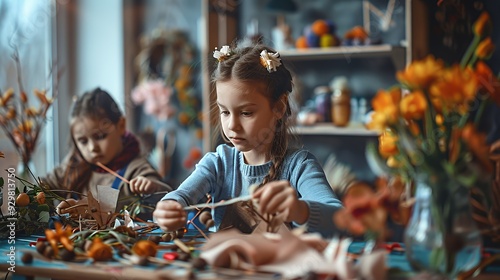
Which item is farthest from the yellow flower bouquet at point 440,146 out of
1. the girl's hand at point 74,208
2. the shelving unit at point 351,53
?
the shelving unit at point 351,53

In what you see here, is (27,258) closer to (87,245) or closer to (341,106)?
(87,245)

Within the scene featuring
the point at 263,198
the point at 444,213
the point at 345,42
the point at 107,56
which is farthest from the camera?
the point at 107,56

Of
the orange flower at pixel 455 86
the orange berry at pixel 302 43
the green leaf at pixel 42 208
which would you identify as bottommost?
the green leaf at pixel 42 208

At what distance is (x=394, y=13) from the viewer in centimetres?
288

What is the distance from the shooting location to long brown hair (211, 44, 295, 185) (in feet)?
3.85

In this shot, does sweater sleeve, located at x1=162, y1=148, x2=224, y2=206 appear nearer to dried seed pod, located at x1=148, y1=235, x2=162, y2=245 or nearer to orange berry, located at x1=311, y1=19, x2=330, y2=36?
dried seed pod, located at x1=148, y1=235, x2=162, y2=245

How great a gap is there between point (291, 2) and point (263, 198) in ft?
7.04

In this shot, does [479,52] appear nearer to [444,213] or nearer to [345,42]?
[444,213]

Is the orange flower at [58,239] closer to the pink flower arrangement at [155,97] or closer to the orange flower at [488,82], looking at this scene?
the orange flower at [488,82]

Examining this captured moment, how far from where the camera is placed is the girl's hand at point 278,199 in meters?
0.94

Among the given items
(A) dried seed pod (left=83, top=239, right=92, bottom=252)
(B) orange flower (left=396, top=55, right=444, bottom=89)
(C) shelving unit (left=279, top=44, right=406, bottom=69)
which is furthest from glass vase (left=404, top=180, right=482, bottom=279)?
(C) shelving unit (left=279, top=44, right=406, bottom=69)

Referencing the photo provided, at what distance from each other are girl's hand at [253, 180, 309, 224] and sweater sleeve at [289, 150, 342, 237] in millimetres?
47

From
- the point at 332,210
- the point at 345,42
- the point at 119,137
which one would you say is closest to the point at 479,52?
the point at 332,210

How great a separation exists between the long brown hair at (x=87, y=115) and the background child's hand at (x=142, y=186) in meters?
0.29
